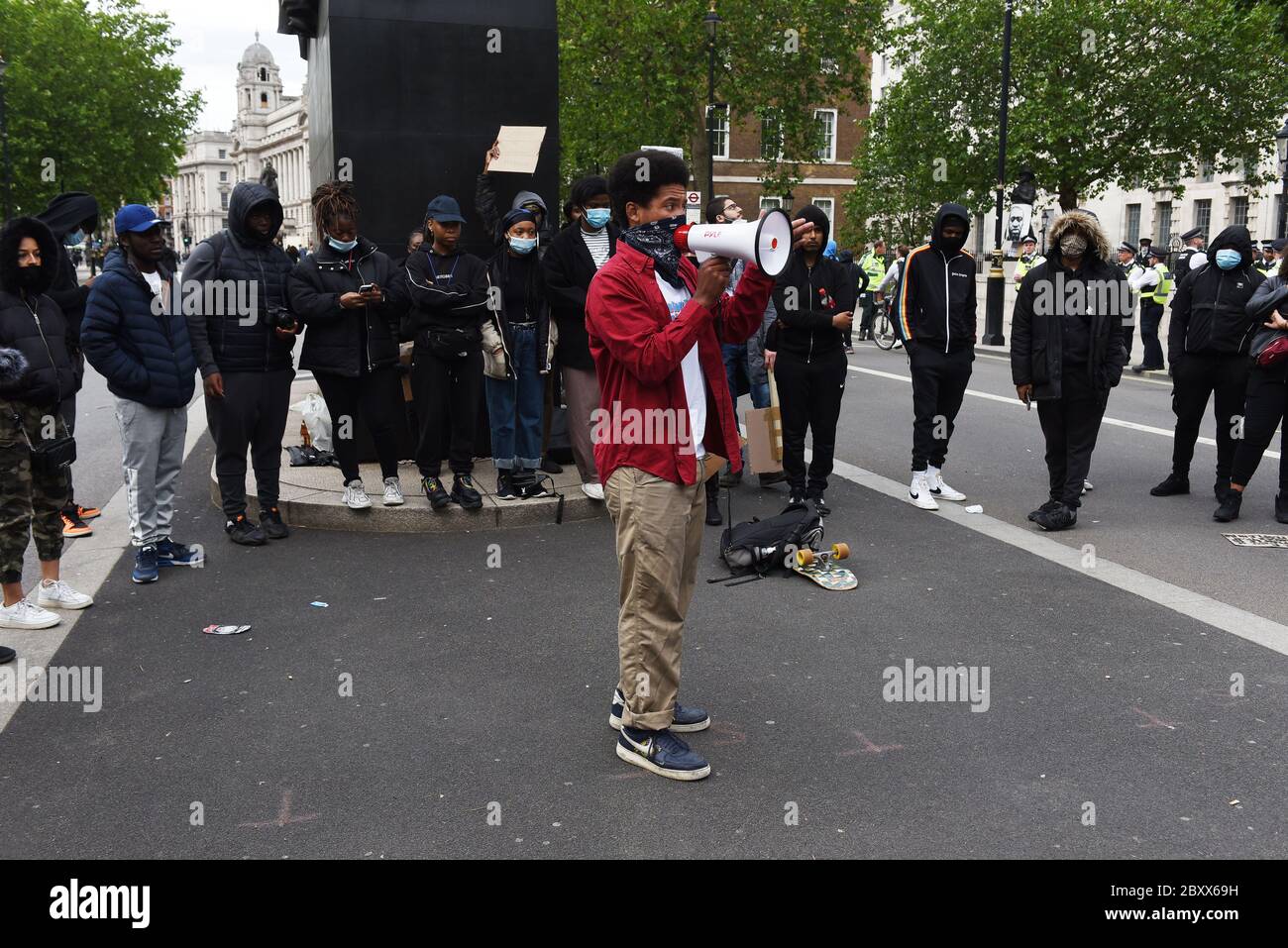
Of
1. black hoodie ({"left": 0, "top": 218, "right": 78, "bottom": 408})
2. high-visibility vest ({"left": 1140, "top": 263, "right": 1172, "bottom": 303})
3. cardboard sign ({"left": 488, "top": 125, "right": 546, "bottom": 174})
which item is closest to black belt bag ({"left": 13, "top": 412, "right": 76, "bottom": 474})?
black hoodie ({"left": 0, "top": 218, "right": 78, "bottom": 408})

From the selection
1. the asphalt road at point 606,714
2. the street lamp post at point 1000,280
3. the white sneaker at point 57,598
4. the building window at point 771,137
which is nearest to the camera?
the asphalt road at point 606,714

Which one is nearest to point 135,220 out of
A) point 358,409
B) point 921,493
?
point 358,409

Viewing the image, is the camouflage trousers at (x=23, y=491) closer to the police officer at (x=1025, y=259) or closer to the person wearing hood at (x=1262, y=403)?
the person wearing hood at (x=1262, y=403)

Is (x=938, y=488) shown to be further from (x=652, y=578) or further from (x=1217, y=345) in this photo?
(x=652, y=578)

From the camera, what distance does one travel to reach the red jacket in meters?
3.65


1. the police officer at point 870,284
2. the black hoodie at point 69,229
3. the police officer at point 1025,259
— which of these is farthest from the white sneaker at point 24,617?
the police officer at point 870,284

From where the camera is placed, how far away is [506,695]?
4.69 meters

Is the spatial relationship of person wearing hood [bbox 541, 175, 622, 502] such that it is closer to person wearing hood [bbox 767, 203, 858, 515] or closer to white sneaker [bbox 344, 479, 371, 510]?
person wearing hood [bbox 767, 203, 858, 515]

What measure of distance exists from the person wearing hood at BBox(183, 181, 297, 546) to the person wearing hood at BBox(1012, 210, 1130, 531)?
482 cm

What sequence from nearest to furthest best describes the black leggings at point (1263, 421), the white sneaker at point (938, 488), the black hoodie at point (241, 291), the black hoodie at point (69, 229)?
the black hoodie at point (241, 291)
the black hoodie at point (69, 229)
the black leggings at point (1263, 421)
the white sneaker at point (938, 488)

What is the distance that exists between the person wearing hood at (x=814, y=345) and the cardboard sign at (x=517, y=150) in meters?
2.37

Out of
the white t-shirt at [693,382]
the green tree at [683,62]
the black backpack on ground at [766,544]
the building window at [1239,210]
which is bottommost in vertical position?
the black backpack on ground at [766,544]

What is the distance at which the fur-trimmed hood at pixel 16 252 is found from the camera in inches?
218
